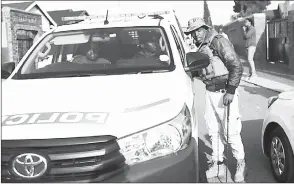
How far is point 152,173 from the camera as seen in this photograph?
2273mm

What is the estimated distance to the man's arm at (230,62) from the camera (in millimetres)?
3527

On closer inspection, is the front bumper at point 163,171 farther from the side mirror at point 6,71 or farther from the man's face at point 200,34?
the side mirror at point 6,71

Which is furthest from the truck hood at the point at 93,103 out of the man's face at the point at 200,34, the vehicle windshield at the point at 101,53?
the man's face at the point at 200,34

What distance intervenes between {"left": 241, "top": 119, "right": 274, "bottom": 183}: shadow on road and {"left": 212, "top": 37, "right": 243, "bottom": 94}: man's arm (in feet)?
3.36

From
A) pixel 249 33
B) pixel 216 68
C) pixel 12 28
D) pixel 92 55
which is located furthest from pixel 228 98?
pixel 12 28

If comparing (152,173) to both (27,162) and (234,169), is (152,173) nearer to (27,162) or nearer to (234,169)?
(27,162)

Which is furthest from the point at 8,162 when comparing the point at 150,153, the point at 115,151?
the point at 150,153

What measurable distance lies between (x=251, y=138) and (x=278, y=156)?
157 centimetres

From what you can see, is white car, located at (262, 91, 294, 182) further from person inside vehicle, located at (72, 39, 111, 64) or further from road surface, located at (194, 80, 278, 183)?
person inside vehicle, located at (72, 39, 111, 64)

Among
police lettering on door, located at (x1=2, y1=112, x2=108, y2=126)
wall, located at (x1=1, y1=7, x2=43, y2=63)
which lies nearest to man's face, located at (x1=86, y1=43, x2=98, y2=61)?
police lettering on door, located at (x1=2, y1=112, x2=108, y2=126)

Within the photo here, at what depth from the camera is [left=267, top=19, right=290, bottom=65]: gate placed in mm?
13436

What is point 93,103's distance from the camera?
2611mm

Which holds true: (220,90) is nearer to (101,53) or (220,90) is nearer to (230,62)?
(230,62)

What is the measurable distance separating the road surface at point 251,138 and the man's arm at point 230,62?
978 millimetres
